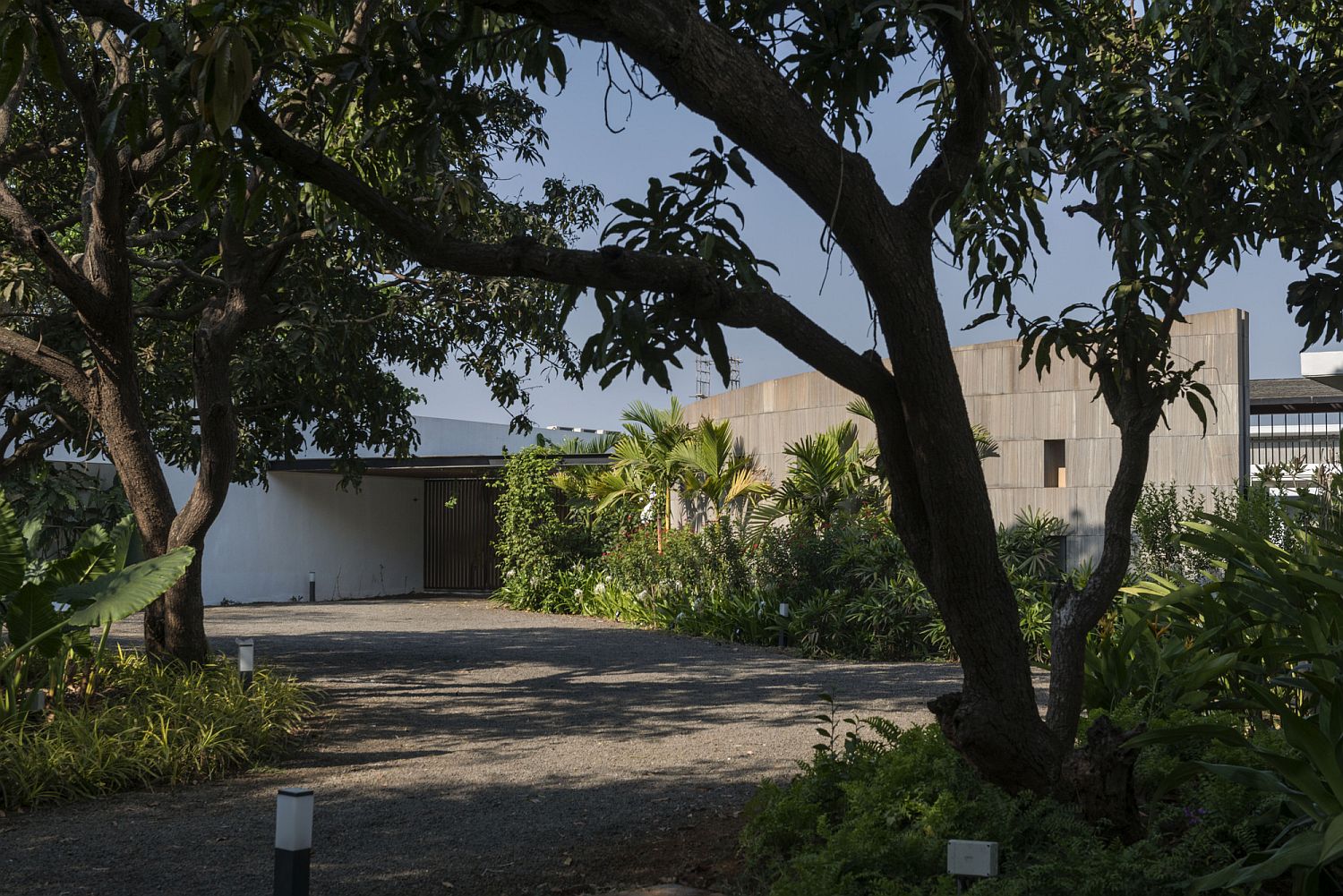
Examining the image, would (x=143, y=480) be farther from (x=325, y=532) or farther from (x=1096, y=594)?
(x=325, y=532)

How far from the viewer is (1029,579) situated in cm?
1252

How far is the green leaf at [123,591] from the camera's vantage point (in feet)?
20.9

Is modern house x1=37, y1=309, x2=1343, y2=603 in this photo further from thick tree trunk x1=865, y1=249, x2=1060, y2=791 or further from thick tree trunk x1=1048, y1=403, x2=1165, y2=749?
thick tree trunk x1=865, y1=249, x2=1060, y2=791

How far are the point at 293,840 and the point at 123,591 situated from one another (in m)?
3.60

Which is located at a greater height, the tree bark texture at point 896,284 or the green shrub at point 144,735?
the tree bark texture at point 896,284

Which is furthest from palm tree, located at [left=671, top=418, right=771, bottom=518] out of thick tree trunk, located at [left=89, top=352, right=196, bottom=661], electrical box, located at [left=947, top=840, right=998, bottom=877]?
electrical box, located at [left=947, top=840, right=998, bottom=877]

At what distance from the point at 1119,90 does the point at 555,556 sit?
15.2 m

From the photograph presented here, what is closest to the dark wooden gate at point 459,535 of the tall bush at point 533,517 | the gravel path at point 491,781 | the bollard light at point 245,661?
the tall bush at point 533,517

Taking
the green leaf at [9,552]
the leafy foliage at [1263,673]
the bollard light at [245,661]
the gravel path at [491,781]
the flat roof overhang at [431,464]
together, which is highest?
the flat roof overhang at [431,464]

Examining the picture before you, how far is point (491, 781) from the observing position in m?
6.61

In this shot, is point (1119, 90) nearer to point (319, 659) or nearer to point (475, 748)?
point (475, 748)

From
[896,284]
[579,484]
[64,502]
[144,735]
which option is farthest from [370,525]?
[896,284]

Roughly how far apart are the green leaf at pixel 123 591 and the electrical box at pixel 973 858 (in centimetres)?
472

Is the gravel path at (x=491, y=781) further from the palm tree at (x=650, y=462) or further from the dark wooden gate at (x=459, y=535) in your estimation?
the dark wooden gate at (x=459, y=535)
